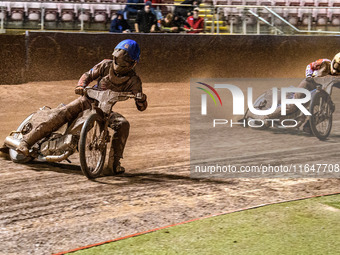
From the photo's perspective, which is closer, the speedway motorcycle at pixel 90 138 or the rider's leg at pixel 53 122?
the speedway motorcycle at pixel 90 138

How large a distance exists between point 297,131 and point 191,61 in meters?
5.98

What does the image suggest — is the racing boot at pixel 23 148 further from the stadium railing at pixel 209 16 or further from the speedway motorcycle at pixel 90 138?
the stadium railing at pixel 209 16

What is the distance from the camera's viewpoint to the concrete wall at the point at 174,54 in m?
13.8

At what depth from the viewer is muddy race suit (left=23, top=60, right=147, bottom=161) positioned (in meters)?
7.14

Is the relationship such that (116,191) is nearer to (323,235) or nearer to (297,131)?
(323,235)

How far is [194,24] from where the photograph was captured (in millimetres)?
15359

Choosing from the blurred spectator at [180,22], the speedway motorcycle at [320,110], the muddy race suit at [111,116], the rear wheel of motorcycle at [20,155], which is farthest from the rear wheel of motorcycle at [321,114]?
the blurred spectator at [180,22]

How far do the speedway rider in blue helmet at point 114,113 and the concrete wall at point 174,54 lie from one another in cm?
682

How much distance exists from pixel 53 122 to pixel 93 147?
0.70 metres

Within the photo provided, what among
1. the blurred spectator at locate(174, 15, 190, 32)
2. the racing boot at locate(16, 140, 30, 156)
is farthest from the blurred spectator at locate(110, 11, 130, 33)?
the racing boot at locate(16, 140, 30, 156)

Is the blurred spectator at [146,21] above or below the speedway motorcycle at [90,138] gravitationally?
above

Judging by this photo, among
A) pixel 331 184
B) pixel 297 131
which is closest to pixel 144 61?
pixel 297 131

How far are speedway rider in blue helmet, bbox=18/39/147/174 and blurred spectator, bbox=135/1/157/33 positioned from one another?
25.0 feet

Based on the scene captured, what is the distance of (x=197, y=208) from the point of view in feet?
19.7
